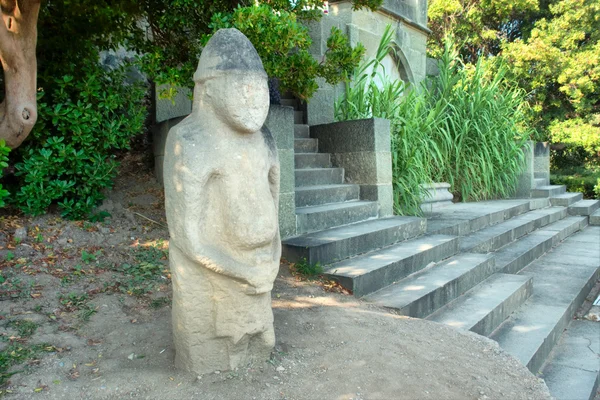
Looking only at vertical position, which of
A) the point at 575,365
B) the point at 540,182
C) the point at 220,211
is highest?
the point at 220,211

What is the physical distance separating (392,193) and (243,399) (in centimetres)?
407

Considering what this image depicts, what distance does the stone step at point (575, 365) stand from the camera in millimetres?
3277

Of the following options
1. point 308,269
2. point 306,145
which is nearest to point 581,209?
point 306,145

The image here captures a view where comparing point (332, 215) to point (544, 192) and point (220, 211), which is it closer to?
point (220, 211)

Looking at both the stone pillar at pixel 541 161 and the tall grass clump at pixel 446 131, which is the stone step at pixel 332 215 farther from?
the stone pillar at pixel 541 161

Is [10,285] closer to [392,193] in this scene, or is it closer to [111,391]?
[111,391]

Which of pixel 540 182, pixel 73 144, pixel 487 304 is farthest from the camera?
pixel 540 182

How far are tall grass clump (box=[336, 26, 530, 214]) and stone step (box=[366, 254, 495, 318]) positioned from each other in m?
1.50

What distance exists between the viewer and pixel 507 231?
6.45m

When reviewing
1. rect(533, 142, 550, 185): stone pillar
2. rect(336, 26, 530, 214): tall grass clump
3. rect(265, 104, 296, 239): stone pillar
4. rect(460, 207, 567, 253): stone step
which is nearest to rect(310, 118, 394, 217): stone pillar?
rect(336, 26, 530, 214): tall grass clump

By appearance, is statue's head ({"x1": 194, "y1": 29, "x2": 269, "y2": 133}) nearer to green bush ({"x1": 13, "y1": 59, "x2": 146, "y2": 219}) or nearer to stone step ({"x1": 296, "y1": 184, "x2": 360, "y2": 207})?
green bush ({"x1": 13, "y1": 59, "x2": 146, "y2": 219})

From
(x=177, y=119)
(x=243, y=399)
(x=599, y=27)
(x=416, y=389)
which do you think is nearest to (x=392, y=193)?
(x=177, y=119)

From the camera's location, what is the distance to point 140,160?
545 cm

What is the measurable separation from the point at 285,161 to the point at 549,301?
2991 mm
